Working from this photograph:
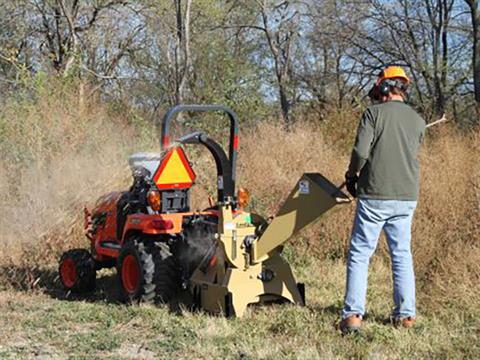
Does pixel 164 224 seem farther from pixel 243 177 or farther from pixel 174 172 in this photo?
pixel 243 177

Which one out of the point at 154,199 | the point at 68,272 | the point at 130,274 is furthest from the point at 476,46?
the point at 130,274

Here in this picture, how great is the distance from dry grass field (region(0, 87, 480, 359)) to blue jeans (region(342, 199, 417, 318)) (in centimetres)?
23

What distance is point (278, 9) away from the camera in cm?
2933

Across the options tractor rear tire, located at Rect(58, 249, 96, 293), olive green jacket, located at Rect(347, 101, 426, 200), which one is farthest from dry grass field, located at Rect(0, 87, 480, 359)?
olive green jacket, located at Rect(347, 101, 426, 200)

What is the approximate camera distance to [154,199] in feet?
21.5

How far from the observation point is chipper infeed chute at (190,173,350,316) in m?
5.58

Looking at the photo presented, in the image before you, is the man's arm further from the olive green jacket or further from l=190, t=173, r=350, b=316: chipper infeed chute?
l=190, t=173, r=350, b=316: chipper infeed chute

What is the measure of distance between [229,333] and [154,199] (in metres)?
1.68

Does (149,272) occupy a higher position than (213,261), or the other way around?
(213,261)

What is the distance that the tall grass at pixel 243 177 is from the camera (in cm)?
746

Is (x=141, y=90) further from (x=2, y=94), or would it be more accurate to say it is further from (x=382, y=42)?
(x=2, y=94)

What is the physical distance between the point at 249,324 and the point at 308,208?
107 cm

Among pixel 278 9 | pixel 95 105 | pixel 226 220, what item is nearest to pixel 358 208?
pixel 226 220

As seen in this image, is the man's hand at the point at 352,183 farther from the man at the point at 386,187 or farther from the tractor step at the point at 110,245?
the tractor step at the point at 110,245
